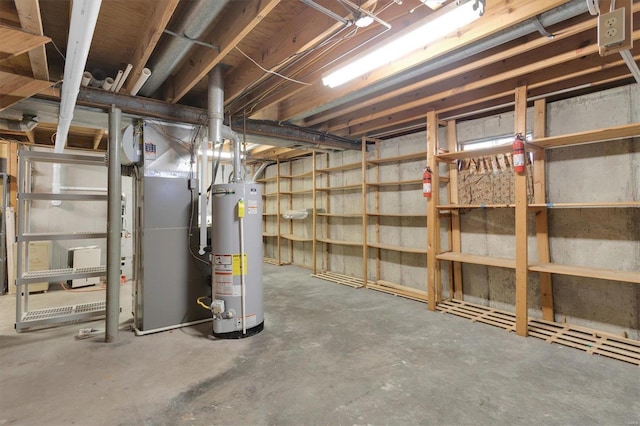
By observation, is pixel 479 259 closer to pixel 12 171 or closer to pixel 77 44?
pixel 77 44

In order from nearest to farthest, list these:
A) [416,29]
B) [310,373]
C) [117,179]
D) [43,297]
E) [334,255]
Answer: [416,29]
[310,373]
[117,179]
[43,297]
[334,255]

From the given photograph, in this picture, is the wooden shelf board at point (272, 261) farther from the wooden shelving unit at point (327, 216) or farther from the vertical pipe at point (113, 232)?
the vertical pipe at point (113, 232)

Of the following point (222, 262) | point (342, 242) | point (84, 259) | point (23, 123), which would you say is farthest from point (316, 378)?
point (84, 259)

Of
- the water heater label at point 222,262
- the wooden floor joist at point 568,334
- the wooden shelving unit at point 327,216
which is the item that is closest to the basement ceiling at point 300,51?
the water heater label at point 222,262

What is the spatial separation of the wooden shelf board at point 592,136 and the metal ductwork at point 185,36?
2.96 meters

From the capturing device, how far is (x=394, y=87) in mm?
3160

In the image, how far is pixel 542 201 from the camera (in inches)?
128

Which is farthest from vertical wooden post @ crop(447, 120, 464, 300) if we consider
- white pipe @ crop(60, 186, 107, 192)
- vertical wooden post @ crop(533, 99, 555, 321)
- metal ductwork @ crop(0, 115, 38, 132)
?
white pipe @ crop(60, 186, 107, 192)

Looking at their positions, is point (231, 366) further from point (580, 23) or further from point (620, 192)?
point (620, 192)

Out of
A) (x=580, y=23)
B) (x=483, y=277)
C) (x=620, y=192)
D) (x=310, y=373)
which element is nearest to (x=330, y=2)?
(x=580, y=23)

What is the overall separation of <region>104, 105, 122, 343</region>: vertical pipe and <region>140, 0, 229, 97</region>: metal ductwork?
0.64m

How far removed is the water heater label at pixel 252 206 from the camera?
3.10m

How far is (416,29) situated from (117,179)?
2928mm

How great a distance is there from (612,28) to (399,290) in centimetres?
392
